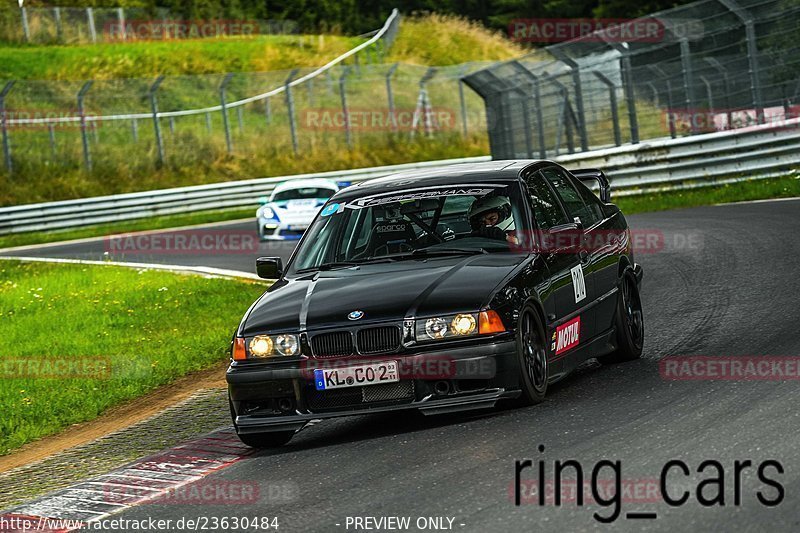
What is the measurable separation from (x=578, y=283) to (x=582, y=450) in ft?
7.22

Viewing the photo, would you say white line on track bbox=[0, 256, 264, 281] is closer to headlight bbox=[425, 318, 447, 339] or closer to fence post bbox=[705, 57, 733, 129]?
fence post bbox=[705, 57, 733, 129]

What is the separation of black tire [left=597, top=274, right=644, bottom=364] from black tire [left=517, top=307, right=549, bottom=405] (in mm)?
1396

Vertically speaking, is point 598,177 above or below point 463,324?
above

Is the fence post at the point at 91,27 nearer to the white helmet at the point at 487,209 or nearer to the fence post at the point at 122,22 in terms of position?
the fence post at the point at 122,22

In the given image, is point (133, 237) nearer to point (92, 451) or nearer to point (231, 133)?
point (231, 133)

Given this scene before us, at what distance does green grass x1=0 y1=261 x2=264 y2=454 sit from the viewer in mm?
10570

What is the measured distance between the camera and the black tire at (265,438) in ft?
25.6

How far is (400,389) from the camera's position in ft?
24.2

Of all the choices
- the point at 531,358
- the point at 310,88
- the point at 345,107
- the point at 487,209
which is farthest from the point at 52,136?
the point at 531,358

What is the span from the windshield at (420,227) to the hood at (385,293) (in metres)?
0.22

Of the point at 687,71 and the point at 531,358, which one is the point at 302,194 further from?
the point at 531,358

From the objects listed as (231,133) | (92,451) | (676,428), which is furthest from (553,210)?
(231,133)

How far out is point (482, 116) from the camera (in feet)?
165

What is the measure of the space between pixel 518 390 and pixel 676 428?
1006 mm
